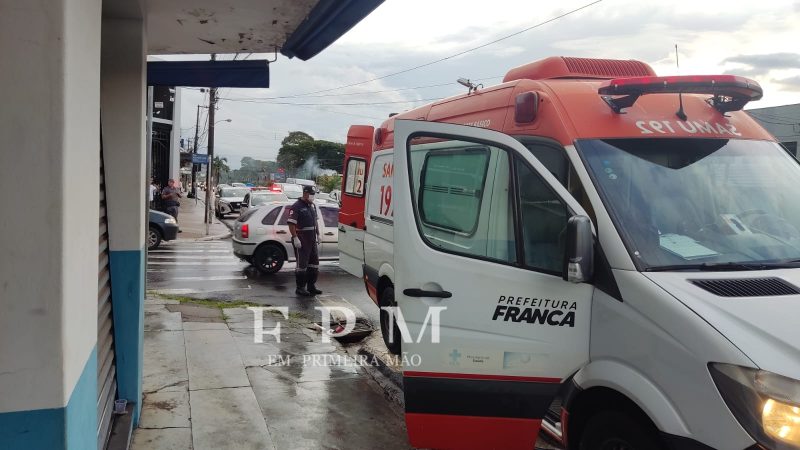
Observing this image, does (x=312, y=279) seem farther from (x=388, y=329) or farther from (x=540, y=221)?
(x=540, y=221)

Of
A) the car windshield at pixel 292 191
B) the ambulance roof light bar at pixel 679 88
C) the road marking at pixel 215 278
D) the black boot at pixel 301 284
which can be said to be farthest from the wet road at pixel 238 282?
the car windshield at pixel 292 191

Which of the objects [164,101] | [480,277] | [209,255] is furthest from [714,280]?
[164,101]

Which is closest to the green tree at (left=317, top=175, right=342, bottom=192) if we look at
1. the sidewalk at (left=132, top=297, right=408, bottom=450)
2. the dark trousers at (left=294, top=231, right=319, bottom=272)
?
the dark trousers at (left=294, top=231, right=319, bottom=272)

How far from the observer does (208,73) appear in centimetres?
617

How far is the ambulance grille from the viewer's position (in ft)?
9.34

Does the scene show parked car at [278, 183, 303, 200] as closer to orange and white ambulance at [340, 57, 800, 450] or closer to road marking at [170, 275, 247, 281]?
road marking at [170, 275, 247, 281]

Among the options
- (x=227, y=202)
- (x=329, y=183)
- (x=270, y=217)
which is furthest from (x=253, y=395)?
(x=329, y=183)

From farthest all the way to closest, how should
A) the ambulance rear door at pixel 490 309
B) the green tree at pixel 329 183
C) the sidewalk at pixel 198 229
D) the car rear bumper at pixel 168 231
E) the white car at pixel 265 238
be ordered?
the green tree at pixel 329 183
the sidewalk at pixel 198 229
the car rear bumper at pixel 168 231
the white car at pixel 265 238
the ambulance rear door at pixel 490 309

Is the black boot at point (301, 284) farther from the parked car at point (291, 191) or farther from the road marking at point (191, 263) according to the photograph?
the parked car at point (291, 191)

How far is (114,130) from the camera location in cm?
404

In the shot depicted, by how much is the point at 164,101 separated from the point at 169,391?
36.1 metres

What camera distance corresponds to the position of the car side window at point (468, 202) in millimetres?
3734

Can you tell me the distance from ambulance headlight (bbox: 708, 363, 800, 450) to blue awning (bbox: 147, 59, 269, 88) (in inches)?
196

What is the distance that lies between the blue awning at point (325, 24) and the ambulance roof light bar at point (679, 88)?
5.00ft
